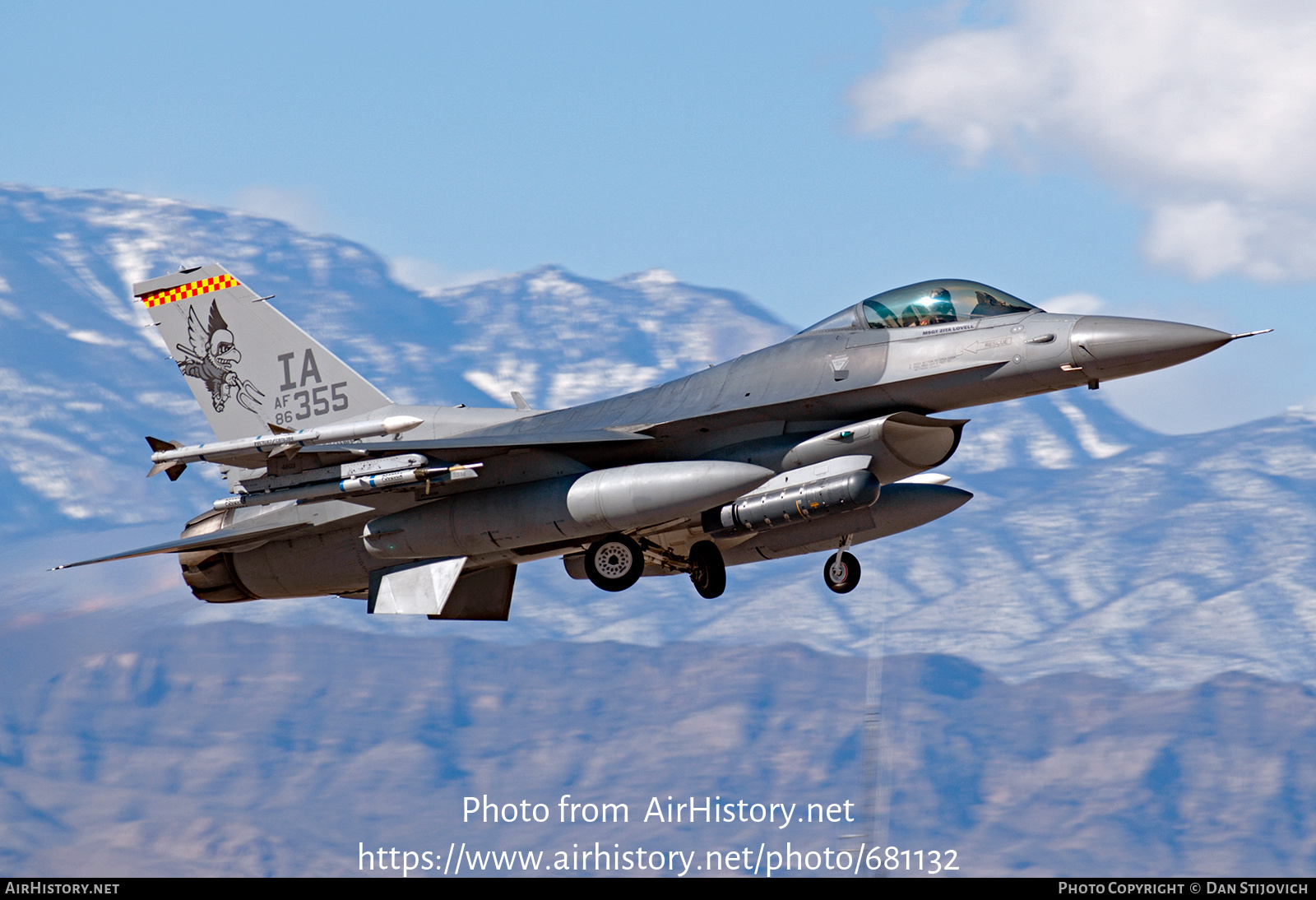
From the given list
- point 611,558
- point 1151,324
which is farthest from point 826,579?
point 1151,324

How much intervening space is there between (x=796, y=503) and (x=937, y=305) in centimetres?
269

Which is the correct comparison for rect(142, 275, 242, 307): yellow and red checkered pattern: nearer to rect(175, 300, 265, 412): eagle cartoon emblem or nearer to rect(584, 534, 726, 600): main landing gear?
rect(175, 300, 265, 412): eagle cartoon emblem

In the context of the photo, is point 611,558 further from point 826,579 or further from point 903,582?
point 903,582

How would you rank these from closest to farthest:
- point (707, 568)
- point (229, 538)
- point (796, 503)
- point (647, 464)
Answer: point (796, 503) → point (647, 464) → point (707, 568) → point (229, 538)

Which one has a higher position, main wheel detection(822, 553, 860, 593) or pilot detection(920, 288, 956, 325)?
pilot detection(920, 288, 956, 325)

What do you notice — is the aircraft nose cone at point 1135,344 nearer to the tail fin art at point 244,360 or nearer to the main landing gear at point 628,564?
the main landing gear at point 628,564

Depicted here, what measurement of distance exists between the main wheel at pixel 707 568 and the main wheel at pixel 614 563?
0.66 meters

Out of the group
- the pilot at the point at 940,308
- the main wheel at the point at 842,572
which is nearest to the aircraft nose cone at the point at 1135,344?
the pilot at the point at 940,308

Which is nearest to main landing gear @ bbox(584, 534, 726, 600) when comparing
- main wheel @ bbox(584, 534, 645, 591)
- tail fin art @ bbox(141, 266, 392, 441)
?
main wheel @ bbox(584, 534, 645, 591)

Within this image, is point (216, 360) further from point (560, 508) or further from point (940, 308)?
point (940, 308)

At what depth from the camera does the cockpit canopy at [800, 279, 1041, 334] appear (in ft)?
58.3

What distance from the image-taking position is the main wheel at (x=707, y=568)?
19.0 metres

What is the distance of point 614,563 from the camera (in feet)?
62.2

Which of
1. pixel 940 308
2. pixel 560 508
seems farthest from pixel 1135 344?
pixel 560 508
